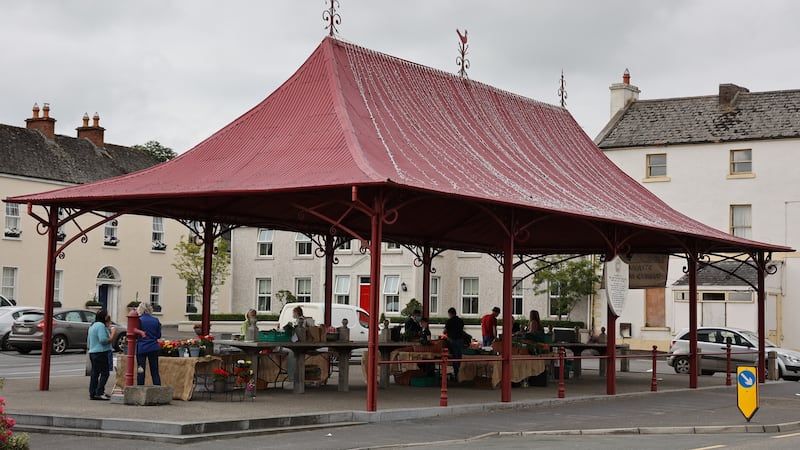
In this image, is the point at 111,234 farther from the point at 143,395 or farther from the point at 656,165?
the point at 143,395

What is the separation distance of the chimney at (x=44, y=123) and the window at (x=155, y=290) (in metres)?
8.26

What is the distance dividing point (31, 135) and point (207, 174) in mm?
32852

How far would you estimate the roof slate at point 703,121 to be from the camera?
4706cm

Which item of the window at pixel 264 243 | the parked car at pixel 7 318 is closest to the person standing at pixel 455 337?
the parked car at pixel 7 318

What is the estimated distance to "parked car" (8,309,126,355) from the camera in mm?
34719

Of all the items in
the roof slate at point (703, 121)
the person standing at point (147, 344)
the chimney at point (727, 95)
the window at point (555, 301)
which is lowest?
the person standing at point (147, 344)

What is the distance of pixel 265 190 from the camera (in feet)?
59.4

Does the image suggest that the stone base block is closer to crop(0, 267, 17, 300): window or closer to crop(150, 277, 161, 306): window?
crop(0, 267, 17, 300): window

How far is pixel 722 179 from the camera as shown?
47531mm

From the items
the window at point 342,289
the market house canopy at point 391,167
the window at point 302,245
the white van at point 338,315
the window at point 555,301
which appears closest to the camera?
the market house canopy at point 391,167

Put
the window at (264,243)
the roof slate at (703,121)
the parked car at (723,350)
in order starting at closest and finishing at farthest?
the parked car at (723,350) < the roof slate at (703,121) < the window at (264,243)

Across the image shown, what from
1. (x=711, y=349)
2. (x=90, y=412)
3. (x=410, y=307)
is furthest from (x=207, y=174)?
(x=410, y=307)

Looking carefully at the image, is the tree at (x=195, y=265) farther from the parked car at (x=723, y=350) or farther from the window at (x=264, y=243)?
the parked car at (x=723, y=350)

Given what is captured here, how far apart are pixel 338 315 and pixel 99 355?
18972mm
